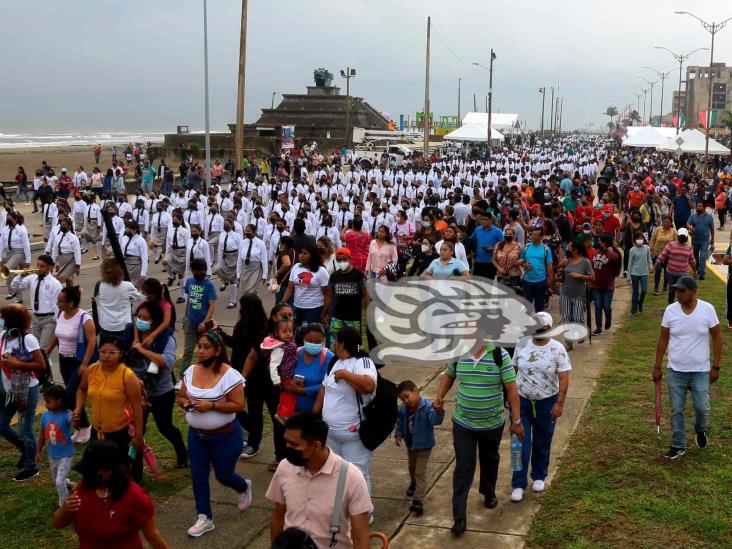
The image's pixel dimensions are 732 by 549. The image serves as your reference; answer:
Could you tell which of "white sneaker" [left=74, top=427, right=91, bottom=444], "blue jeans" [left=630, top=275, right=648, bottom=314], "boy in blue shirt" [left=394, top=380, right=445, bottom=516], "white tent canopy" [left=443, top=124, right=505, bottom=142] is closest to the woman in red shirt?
"boy in blue shirt" [left=394, top=380, right=445, bottom=516]

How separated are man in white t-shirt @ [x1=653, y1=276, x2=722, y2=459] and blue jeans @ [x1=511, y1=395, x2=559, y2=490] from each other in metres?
1.21

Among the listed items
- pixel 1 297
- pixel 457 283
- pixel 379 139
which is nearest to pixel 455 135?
pixel 379 139

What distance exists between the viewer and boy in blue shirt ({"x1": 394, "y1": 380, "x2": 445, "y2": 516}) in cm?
658

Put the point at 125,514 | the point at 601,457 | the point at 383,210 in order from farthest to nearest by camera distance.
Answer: the point at 383,210, the point at 601,457, the point at 125,514

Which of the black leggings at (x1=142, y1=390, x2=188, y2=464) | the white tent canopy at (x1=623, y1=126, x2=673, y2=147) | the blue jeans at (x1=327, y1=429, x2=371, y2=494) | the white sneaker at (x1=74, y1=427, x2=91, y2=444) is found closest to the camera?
the blue jeans at (x1=327, y1=429, x2=371, y2=494)

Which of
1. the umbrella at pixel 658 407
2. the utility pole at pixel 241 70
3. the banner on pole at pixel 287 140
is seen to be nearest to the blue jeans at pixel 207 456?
the umbrella at pixel 658 407

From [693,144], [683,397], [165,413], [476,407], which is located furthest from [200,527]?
[693,144]

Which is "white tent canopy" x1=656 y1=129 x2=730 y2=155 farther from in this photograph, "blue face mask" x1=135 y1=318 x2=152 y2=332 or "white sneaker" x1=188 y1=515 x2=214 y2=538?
"white sneaker" x1=188 y1=515 x2=214 y2=538

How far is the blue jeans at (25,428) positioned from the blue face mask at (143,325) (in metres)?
0.94

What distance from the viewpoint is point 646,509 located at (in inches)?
259

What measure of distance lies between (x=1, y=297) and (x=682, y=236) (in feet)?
35.6

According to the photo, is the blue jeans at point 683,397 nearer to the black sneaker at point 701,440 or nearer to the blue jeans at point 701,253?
the black sneaker at point 701,440

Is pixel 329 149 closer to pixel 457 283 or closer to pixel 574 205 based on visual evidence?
pixel 574 205

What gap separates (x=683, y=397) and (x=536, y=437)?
1421 millimetres
